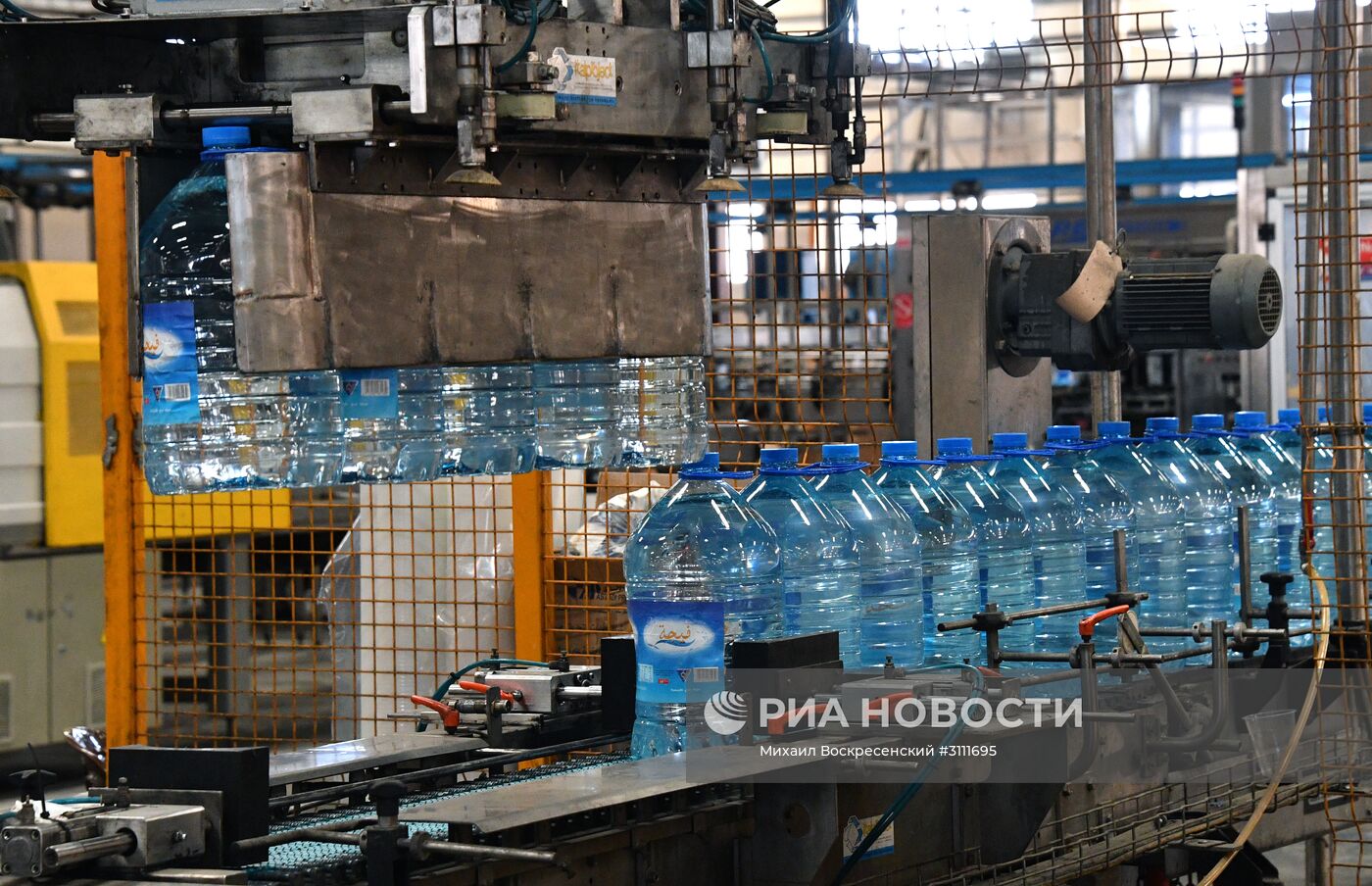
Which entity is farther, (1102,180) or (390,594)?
(390,594)

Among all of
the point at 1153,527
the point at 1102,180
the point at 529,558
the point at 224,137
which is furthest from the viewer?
the point at 529,558

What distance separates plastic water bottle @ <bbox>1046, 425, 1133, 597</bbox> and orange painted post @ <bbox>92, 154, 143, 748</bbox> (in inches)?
113

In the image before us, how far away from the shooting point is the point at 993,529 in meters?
4.14

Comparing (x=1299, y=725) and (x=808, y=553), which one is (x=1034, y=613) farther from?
(x=1299, y=725)

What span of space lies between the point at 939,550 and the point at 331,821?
1484mm

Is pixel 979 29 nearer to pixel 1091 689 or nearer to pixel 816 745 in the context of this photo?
pixel 1091 689

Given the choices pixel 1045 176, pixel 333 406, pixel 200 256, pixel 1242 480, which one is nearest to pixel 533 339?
pixel 333 406

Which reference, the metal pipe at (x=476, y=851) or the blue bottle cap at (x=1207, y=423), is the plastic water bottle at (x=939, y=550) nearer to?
the blue bottle cap at (x=1207, y=423)

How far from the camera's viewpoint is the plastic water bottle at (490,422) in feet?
13.1

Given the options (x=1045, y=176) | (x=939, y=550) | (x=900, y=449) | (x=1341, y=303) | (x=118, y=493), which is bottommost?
(x=939, y=550)

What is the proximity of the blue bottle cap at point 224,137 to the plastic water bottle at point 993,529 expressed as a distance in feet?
5.46

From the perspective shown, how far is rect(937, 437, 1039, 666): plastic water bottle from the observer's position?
13.5ft

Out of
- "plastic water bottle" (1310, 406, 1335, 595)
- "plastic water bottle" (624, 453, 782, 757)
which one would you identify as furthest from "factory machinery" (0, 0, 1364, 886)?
"plastic water bottle" (1310, 406, 1335, 595)

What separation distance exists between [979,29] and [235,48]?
175 centimetres
